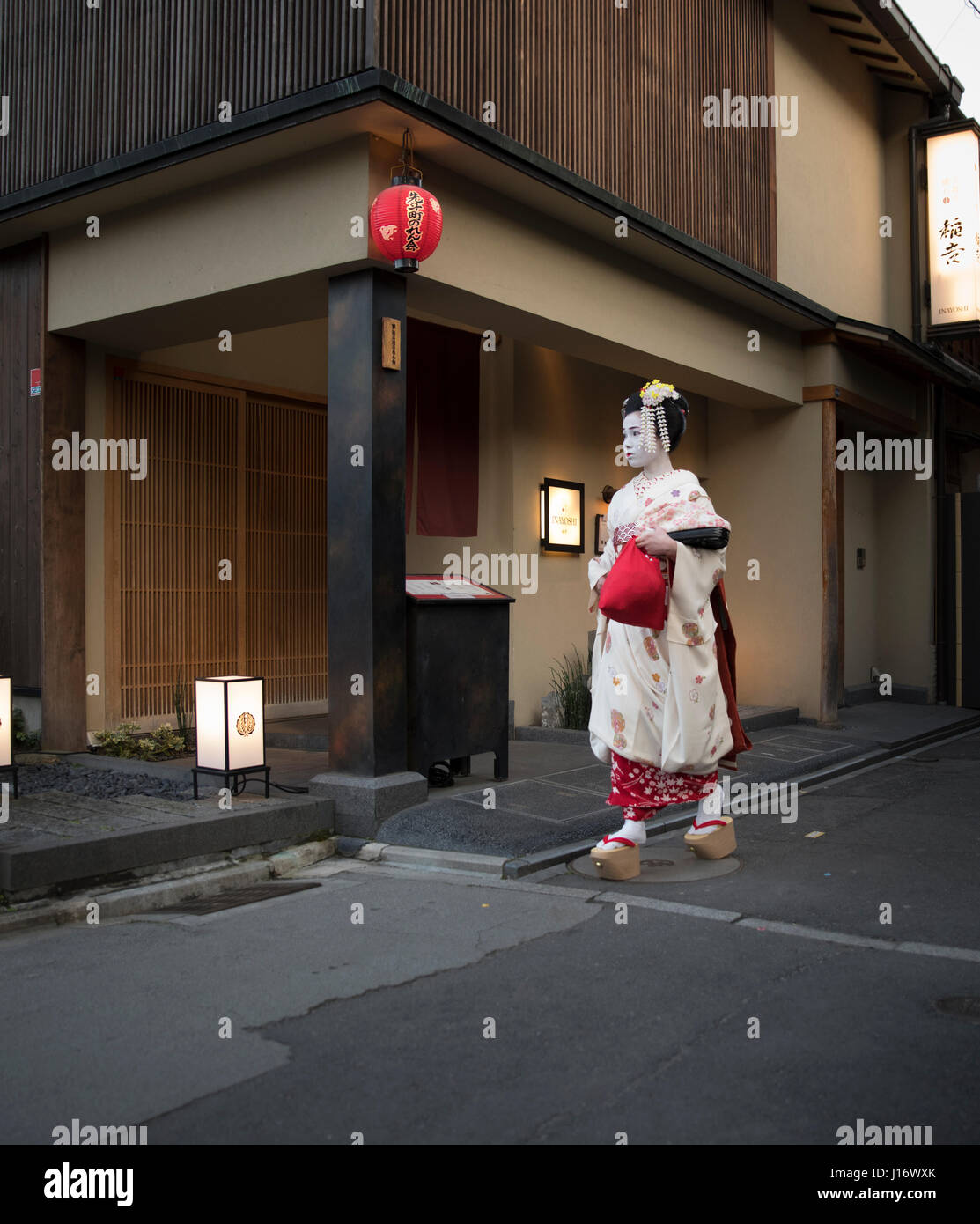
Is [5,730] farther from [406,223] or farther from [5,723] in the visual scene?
[406,223]

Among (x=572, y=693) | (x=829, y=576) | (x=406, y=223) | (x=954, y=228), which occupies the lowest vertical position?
(x=572, y=693)

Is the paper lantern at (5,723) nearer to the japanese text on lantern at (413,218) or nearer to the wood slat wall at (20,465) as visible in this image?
the wood slat wall at (20,465)

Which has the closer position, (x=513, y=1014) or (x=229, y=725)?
(x=513, y=1014)

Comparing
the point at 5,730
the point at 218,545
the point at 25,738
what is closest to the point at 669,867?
the point at 5,730

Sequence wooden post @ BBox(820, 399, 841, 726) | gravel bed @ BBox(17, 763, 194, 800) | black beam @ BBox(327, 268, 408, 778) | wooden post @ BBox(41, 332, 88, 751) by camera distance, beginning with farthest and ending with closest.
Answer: wooden post @ BBox(820, 399, 841, 726) < wooden post @ BBox(41, 332, 88, 751) < gravel bed @ BBox(17, 763, 194, 800) < black beam @ BBox(327, 268, 408, 778)

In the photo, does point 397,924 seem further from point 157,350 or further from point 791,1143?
point 157,350

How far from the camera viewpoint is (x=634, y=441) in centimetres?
541

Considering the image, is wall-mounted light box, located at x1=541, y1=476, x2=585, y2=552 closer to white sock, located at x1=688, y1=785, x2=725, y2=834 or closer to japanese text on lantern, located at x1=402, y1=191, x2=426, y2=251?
japanese text on lantern, located at x1=402, y1=191, x2=426, y2=251

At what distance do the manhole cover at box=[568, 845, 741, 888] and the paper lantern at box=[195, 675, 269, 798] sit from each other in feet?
6.03

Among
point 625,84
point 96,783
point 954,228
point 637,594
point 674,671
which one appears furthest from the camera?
point 954,228

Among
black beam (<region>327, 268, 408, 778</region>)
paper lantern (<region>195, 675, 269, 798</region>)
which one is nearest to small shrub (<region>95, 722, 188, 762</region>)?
paper lantern (<region>195, 675, 269, 798</region>)

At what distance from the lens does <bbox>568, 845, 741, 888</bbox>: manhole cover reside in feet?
17.0

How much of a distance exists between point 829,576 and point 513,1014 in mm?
7919

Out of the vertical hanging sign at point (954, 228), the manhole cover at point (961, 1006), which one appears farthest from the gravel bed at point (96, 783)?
the vertical hanging sign at point (954, 228)
